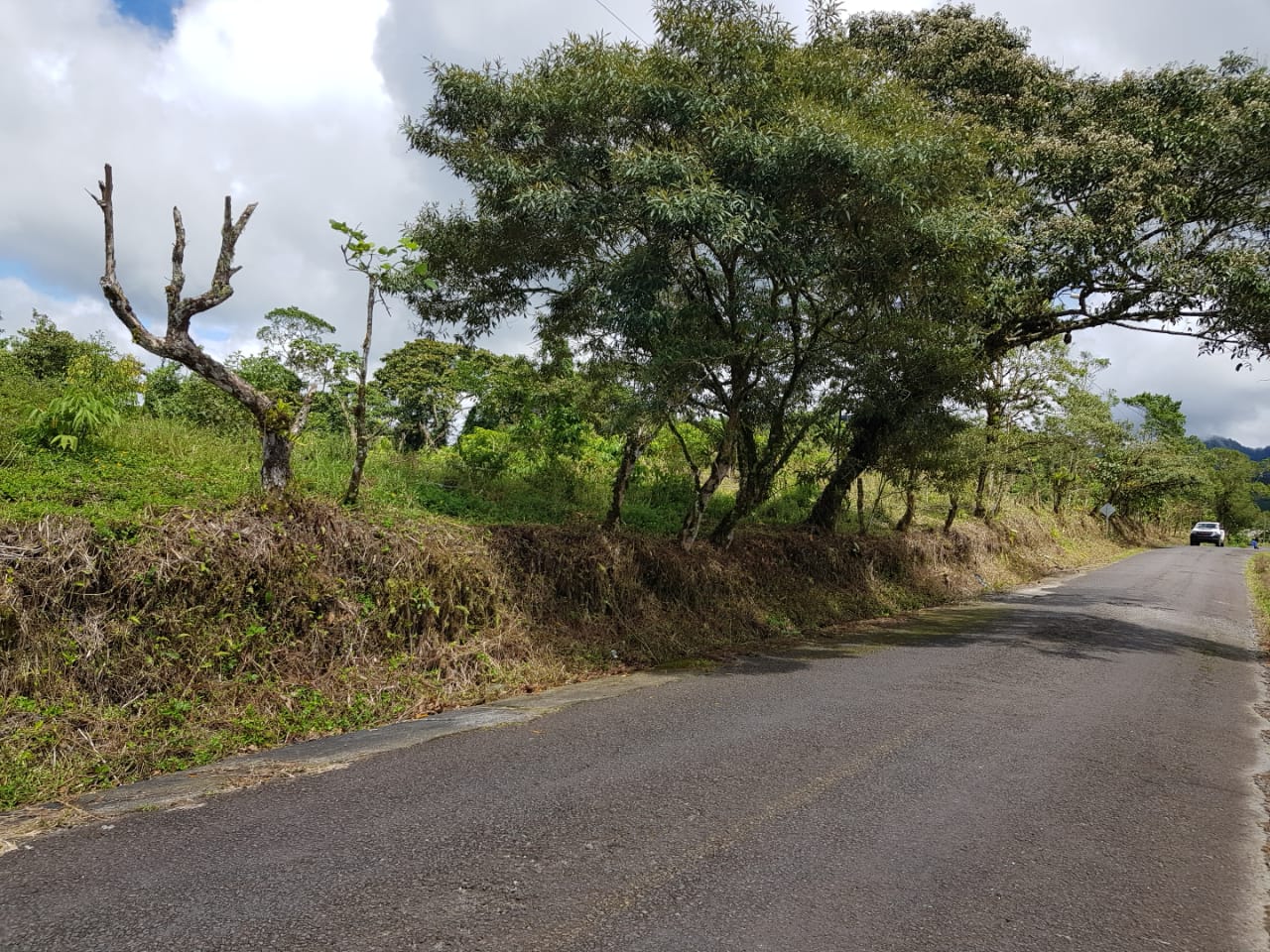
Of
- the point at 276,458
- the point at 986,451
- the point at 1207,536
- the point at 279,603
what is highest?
the point at 986,451

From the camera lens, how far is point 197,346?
6.86m

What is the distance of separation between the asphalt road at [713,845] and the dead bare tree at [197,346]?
127 inches

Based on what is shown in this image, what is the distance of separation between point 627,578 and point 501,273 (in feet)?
15.4

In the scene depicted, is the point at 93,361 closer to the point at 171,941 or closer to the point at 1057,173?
the point at 171,941

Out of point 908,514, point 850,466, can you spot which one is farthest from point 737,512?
point 908,514

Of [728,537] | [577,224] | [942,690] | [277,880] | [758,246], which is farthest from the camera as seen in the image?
[728,537]

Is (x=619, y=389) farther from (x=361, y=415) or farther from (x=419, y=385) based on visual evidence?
(x=419, y=385)

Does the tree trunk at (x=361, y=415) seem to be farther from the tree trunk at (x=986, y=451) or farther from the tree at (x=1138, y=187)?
the tree trunk at (x=986, y=451)

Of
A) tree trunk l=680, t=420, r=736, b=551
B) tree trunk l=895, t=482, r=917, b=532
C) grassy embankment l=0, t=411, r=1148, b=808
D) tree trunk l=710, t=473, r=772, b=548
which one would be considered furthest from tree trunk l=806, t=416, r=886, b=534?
grassy embankment l=0, t=411, r=1148, b=808

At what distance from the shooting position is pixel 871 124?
890 cm

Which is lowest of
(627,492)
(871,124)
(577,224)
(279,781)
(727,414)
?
(279,781)

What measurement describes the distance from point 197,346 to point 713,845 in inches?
239

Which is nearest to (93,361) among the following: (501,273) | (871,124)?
(501,273)

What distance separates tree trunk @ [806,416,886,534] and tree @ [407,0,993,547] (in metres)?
3.71
